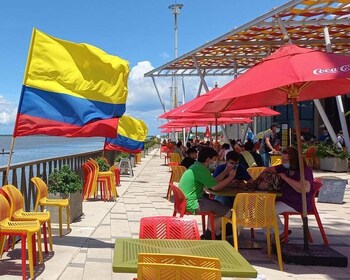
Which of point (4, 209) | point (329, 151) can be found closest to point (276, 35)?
point (329, 151)

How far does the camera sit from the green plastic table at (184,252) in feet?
9.37

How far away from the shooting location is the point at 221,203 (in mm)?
6414

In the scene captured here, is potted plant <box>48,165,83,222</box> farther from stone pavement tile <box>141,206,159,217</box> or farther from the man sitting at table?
the man sitting at table

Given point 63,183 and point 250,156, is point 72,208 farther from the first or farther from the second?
point 250,156

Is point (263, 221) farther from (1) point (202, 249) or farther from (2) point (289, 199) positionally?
(1) point (202, 249)

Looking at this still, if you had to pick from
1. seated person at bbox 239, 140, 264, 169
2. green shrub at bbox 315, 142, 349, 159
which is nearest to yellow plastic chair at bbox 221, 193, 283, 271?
seated person at bbox 239, 140, 264, 169

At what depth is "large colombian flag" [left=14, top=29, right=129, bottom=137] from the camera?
5762 millimetres

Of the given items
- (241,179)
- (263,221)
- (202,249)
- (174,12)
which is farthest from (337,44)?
(174,12)

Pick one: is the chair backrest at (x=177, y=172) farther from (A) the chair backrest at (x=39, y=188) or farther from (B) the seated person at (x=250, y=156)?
(A) the chair backrest at (x=39, y=188)

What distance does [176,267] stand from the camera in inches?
103

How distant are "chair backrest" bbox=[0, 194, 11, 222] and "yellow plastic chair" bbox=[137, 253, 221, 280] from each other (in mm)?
2506

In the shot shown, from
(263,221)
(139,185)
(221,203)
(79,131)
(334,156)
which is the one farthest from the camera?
(334,156)

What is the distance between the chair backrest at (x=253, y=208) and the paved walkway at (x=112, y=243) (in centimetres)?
52

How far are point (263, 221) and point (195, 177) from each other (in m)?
1.16
